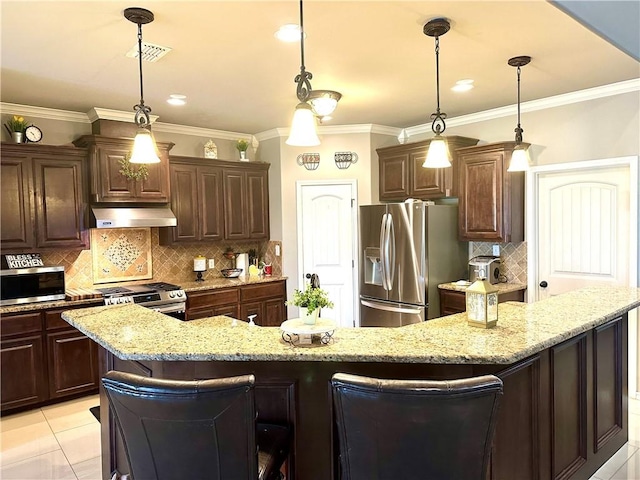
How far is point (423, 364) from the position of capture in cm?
182

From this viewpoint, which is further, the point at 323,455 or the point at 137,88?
the point at 137,88

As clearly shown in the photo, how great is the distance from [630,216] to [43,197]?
5.03 metres

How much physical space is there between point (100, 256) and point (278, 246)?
1.95m

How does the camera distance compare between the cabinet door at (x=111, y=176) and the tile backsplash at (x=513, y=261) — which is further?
the tile backsplash at (x=513, y=261)

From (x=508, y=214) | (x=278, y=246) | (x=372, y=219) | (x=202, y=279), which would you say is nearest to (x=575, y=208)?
(x=508, y=214)

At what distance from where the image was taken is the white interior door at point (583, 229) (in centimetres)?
381

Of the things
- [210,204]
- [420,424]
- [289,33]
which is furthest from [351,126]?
[420,424]

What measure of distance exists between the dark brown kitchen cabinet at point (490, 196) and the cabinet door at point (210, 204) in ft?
8.66

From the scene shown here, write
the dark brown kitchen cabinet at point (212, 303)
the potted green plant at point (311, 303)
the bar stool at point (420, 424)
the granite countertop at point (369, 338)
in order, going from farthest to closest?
the dark brown kitchen cabinet at point (212, 303), the potted green plant at point (311, 303), the granite countertop at point (369, 338), the bar stool at point (420, 424)

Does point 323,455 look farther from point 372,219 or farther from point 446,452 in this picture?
point 372,219

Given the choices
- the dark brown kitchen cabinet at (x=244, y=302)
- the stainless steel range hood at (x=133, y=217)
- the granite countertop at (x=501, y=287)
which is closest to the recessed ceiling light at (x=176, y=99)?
the stainless steel range hood at (x=133, y=217)

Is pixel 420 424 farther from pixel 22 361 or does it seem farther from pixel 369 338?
pixel 22 361

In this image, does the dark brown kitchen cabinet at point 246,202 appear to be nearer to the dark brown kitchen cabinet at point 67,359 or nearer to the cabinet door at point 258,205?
the cabinet door at point 258,205

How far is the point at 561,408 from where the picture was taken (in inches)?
94.0
